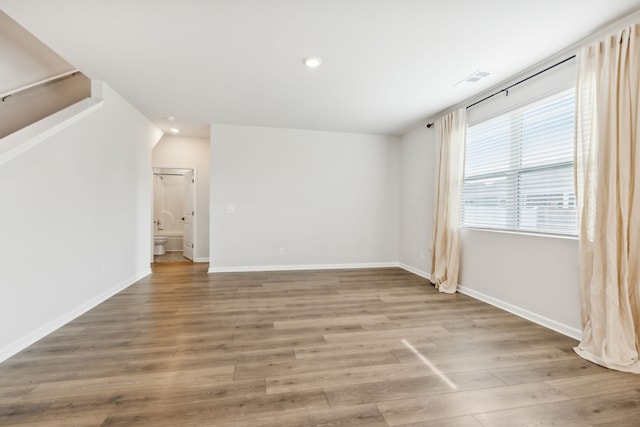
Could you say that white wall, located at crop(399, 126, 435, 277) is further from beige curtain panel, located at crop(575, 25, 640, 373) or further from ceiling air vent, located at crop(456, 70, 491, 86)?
beige curtain panel, located at crop(575, 25, 640, 373)

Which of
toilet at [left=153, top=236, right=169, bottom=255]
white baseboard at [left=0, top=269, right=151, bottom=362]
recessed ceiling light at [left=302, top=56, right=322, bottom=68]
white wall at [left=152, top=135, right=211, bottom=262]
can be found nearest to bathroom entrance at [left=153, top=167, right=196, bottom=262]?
toilet at [left=153, top=236, right=169, bottom=255]

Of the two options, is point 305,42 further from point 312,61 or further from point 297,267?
point 297,267

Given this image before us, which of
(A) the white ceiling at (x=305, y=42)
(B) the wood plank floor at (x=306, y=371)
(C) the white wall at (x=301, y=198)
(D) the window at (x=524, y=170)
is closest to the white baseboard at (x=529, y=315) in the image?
(B) the wood plank floor at (x=306, y=371)

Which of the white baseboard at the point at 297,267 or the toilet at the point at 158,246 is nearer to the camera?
the white baseboard at the point at 297,267

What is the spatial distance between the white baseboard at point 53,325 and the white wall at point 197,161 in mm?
2071

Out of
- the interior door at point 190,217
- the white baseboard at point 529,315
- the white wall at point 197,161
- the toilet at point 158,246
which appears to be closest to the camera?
the white baseboard at point 529,315

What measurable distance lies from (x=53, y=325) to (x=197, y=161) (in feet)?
12.6

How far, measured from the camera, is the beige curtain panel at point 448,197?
365cm

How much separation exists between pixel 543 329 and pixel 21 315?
449cm

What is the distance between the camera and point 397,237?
5426mm

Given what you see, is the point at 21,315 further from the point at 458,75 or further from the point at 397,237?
the point at 397,237

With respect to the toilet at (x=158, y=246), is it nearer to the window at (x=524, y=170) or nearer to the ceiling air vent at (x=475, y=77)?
the window at (x=524, y=170)

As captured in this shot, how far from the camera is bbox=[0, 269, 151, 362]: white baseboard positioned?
79.4 inches

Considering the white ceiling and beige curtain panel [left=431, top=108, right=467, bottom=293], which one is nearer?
the white ceiling
